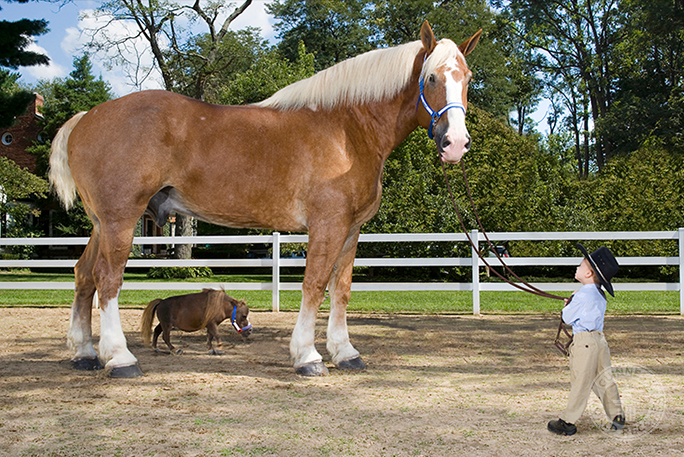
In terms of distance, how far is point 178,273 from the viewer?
1903 cm

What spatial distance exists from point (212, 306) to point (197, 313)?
0.15 metres

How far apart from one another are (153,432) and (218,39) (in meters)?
22.8

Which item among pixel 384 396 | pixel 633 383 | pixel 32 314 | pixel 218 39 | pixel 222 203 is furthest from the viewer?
pixel 218 39

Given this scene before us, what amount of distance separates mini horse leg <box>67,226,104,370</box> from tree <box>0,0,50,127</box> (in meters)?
8.65

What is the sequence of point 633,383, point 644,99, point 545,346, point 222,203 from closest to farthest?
point 633,383, point 222,203, point 545,346, point 644,99

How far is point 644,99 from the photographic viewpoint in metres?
27.9

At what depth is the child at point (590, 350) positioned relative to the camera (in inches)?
114

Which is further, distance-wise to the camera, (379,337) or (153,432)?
(379,337)

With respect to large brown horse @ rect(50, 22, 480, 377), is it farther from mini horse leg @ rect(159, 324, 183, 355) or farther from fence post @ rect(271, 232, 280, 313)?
fence post @ rect(271, 232, 280, 313)

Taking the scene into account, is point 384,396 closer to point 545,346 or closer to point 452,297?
point 545,346

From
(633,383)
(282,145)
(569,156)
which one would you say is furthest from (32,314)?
(569,156)

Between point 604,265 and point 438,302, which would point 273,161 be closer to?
point 604,265

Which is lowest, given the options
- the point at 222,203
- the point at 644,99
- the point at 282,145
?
the point at 222,203

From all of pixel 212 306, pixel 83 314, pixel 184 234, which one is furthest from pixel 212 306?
pixel 184 234
